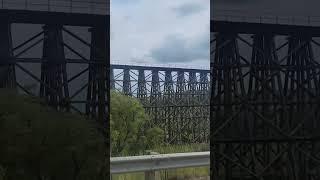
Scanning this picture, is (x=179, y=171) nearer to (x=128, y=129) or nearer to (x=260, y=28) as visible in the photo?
(x=128, y=129)

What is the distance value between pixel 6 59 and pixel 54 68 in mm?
264

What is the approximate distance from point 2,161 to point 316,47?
2.10 m

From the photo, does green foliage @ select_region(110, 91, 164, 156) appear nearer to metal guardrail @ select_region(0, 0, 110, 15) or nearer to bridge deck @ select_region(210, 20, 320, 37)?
metal guardrail @ select_region(0, 0, 110, 15)

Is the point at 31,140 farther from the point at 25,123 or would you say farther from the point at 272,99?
the point at 272,99

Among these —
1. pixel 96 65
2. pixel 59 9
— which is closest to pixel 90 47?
pixel 96 65

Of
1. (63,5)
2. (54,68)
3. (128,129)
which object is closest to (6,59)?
(54,68)

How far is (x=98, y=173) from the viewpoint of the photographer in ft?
8.68

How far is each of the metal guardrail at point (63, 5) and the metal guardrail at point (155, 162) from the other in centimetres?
97

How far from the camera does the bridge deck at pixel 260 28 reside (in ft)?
9.47

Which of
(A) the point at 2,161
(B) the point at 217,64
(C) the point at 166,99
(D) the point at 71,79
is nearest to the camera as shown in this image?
(A) the point at 2,161

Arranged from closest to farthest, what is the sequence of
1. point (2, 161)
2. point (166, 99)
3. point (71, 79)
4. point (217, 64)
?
point (2, 161)
point (71, 79)
point (217, 64)
point (166, 99)

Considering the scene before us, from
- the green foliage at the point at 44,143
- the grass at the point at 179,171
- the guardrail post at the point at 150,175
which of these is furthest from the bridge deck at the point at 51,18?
the guardrail post at the point at 150,175

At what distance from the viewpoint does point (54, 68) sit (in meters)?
2.59

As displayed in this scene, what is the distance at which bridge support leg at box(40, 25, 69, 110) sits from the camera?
2572 millimetres
